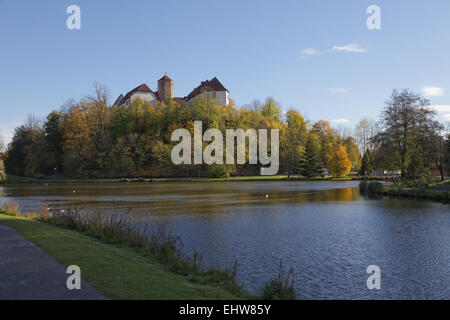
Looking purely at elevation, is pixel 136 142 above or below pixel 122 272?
above

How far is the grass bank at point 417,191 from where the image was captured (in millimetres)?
28531

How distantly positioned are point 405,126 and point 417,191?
492 inches

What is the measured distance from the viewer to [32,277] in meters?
6.87

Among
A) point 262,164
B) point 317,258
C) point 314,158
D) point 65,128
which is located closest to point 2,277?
point 317,258

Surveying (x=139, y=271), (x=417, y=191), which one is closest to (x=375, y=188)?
(x=417, y=191)

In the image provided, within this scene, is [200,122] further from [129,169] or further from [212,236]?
[212,236]

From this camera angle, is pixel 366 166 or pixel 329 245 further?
pixel 366 166

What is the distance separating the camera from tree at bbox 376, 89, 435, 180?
40.3 meters

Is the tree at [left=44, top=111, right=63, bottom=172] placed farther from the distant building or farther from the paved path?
the paved path

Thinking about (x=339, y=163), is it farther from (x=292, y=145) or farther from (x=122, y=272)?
(x=122, y=272)

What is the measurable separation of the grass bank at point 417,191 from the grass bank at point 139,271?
24.3 meters

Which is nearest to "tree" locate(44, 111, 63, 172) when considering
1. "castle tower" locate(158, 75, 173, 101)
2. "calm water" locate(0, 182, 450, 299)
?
"castle tower" locate(158, 75, 173, 101)

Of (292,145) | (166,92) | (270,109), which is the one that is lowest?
(292,145)
